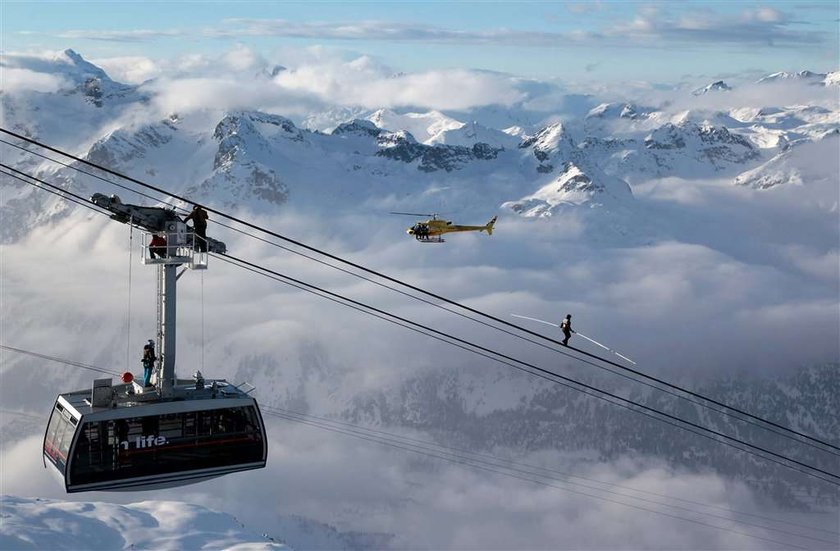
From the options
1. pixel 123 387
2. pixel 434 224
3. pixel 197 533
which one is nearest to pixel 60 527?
pixel 197 533

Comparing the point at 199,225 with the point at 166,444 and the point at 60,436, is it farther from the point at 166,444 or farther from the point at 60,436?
the point at 60,436

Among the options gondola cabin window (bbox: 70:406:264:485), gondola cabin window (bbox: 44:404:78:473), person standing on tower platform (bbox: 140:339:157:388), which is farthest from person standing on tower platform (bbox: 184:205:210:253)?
gondola cabin window (bbox: 44:404:78:473)

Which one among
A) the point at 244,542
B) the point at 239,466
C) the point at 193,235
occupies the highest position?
the point at 193,235

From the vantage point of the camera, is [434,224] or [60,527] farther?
[60,527]

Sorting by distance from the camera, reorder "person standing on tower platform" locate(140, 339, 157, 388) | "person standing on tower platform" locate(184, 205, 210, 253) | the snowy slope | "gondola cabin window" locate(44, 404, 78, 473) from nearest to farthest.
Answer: "gondola cabin window" locate(44, 404, 78, 473)
"person standing on tower platform" locate(184, 205, 210, 253)
"person standing on tower platform" locate(140, 339, 157, 388)
the snowy slope

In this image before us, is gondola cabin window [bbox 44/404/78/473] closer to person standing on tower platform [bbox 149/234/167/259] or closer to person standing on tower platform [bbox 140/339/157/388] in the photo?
person standing on tower platform [bbox 140/339/157/388]

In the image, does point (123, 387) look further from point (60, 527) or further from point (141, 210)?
point (60, 527)
